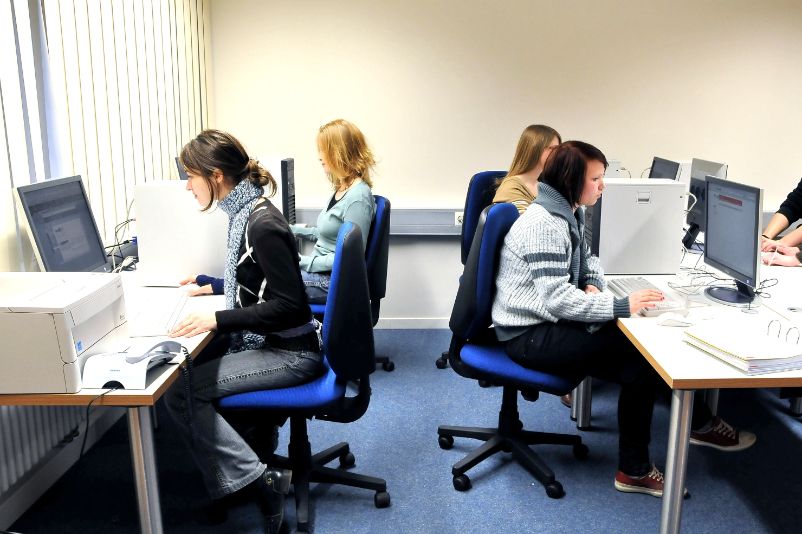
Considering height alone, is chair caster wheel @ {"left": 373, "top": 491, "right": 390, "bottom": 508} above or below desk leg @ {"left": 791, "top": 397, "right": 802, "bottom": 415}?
below

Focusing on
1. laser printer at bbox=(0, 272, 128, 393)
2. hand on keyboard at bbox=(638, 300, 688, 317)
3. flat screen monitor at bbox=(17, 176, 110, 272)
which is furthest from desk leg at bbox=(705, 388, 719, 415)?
flat screen monitor at bbox=(17, 176, 110, 272)

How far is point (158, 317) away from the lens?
2.07 m

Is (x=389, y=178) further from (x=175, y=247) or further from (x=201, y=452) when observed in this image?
(x=201, y=452)

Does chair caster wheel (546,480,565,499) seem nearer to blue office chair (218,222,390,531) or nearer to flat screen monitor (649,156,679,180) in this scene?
blue office chair (218,222,390,531)

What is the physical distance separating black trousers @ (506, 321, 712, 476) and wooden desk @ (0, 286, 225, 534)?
3.43ft

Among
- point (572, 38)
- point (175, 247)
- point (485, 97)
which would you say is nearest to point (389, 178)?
point (485, 97)

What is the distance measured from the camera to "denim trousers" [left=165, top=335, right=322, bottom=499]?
6.41ft

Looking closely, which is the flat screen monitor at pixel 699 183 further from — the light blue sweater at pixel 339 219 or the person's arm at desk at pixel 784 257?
the light blue sweater at pixel 339 219

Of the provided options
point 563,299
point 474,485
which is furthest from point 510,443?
point 563,299

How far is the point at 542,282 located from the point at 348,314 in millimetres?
635

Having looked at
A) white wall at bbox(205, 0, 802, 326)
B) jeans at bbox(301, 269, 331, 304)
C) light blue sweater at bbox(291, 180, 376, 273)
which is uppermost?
white wall at bbox(205, 0, 802, 326)

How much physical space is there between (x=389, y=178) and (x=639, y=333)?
90.1 inches

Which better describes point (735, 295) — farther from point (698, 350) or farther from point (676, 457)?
point (676, 457)

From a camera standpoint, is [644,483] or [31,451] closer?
[31,451]
